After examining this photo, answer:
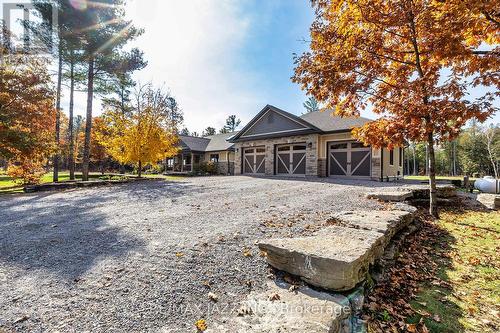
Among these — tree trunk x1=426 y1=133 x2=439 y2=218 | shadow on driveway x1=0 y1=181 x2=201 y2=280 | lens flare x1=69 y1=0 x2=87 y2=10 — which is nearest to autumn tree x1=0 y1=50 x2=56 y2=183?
lens flare x1=69 y1=0 x2=87 y2=10

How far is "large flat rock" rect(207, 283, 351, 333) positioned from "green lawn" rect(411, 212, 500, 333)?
128 cm

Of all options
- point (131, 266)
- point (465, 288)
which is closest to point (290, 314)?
point (131, 266)

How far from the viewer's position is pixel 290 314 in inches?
76.3

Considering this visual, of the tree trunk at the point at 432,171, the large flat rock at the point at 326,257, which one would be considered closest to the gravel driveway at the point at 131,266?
the large flat rock at the point at 326,257

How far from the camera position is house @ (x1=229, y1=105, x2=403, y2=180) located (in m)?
14.5

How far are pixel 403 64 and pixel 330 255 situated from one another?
643 centimetres

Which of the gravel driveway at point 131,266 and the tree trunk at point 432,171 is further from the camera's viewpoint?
the tree trunk at point 432,171

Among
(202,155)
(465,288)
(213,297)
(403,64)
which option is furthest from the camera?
(202,155)

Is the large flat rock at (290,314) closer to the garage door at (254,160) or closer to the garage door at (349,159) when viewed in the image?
the garage door at (349,159)

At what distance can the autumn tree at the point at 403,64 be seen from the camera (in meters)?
4.91

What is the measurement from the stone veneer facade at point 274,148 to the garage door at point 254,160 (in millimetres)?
365

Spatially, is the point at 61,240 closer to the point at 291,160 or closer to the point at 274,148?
the point at 291,160

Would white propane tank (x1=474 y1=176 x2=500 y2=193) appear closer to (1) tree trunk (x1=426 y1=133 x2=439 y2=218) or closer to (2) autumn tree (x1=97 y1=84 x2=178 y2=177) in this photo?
(1) tree trunk (x1=426 y1=133 x2=439 y2=218)

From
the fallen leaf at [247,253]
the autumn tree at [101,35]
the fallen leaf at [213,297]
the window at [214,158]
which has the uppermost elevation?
the autumn tree at [101,35]
